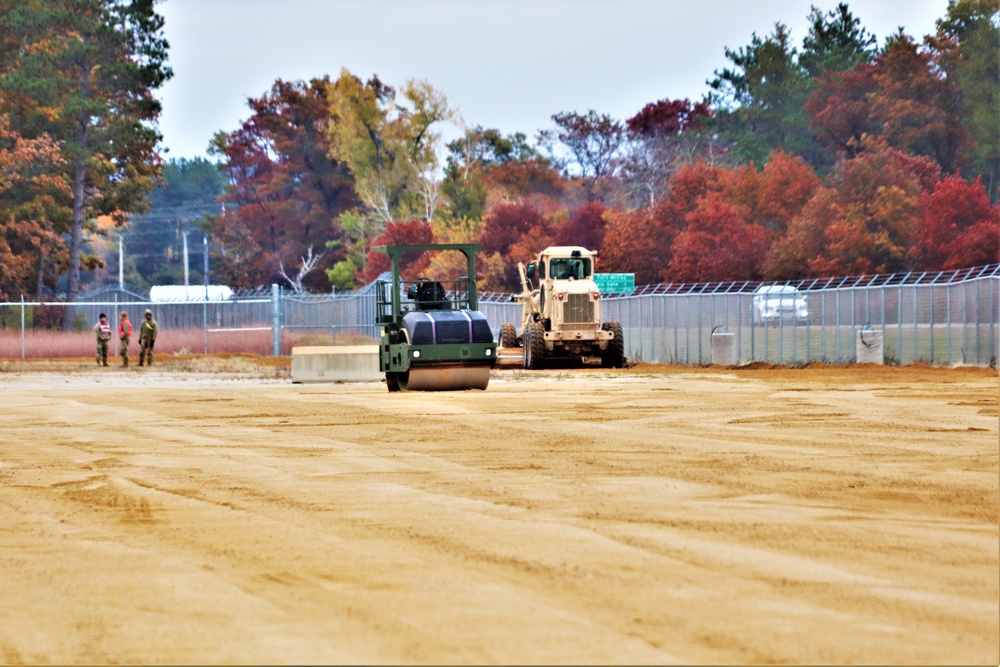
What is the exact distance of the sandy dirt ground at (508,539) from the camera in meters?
7.27

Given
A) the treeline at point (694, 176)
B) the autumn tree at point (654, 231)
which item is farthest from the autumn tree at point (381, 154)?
the autumn tree at point (654, 231)

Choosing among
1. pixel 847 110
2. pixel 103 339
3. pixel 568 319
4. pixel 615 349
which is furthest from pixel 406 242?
pixel 568 319

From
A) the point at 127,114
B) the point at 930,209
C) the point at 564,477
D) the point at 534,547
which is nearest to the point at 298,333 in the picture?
the point at 127,114

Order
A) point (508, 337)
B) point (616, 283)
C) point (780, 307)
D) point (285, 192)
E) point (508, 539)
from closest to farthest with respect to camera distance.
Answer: point (508, 539) → point (508, 337) → point (780, 307) → point (616, 283) → point (285, 192)

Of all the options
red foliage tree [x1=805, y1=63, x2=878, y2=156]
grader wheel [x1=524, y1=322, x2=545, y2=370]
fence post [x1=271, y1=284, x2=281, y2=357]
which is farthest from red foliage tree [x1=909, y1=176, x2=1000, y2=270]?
fence post [x1=271, y1=284, x2=281, y2=357]

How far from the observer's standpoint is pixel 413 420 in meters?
21.4

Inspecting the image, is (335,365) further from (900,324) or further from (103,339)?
(103,339)

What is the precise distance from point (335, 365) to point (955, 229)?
28512 mm

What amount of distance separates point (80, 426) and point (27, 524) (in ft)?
32.6

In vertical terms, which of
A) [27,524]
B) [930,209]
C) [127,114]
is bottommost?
[27,524]

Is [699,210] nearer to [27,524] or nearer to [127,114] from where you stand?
[127,114]

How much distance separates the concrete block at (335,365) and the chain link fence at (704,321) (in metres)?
8.19

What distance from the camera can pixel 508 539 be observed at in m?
10.3

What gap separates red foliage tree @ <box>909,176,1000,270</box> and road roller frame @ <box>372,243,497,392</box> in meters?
28.8
